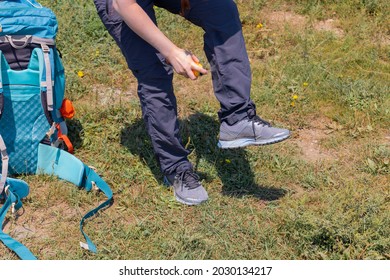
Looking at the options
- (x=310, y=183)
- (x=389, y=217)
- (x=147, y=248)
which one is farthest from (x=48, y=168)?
(x=389, y=217)

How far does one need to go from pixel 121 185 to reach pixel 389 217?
158 centimetres

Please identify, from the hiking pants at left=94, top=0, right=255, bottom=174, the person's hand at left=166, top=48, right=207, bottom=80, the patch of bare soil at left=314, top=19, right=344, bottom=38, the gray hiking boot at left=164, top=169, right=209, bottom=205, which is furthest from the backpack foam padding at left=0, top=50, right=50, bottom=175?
the patch of bare soil at left=314, top=19, right=344, bottom=38

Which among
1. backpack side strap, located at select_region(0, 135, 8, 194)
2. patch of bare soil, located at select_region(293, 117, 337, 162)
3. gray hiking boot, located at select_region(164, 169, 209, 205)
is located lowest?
patch of bare soil, located at select_region(293, 117, 337, 162)

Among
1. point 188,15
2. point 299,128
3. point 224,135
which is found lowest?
point 299,128

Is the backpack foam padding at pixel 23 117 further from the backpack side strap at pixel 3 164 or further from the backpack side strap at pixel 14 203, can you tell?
the backpack side strap at pixel 14 203

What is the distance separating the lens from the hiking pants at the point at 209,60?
12.8 feet

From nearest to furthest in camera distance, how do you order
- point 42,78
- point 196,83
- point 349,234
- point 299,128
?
1. point 349,234
2. point 42,78
3. point 299,128
4. point 196,83

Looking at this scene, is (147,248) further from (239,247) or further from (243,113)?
(243,113)

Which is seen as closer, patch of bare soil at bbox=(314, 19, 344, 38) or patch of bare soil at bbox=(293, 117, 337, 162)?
patch of bare soil at bbox=(293, 117, 337, 162)

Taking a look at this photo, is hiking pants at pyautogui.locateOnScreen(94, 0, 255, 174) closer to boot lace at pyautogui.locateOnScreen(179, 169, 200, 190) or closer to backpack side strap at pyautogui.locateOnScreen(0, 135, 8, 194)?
boot lace at pyautogui.locateOnScreen(179, 169, 200, 190)

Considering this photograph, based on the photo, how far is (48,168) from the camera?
14.4 feet

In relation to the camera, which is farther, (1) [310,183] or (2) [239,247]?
(1) [310,183]

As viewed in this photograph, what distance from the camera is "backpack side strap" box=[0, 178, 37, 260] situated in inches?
147

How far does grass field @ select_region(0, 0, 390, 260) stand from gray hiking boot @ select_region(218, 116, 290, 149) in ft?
1.34
